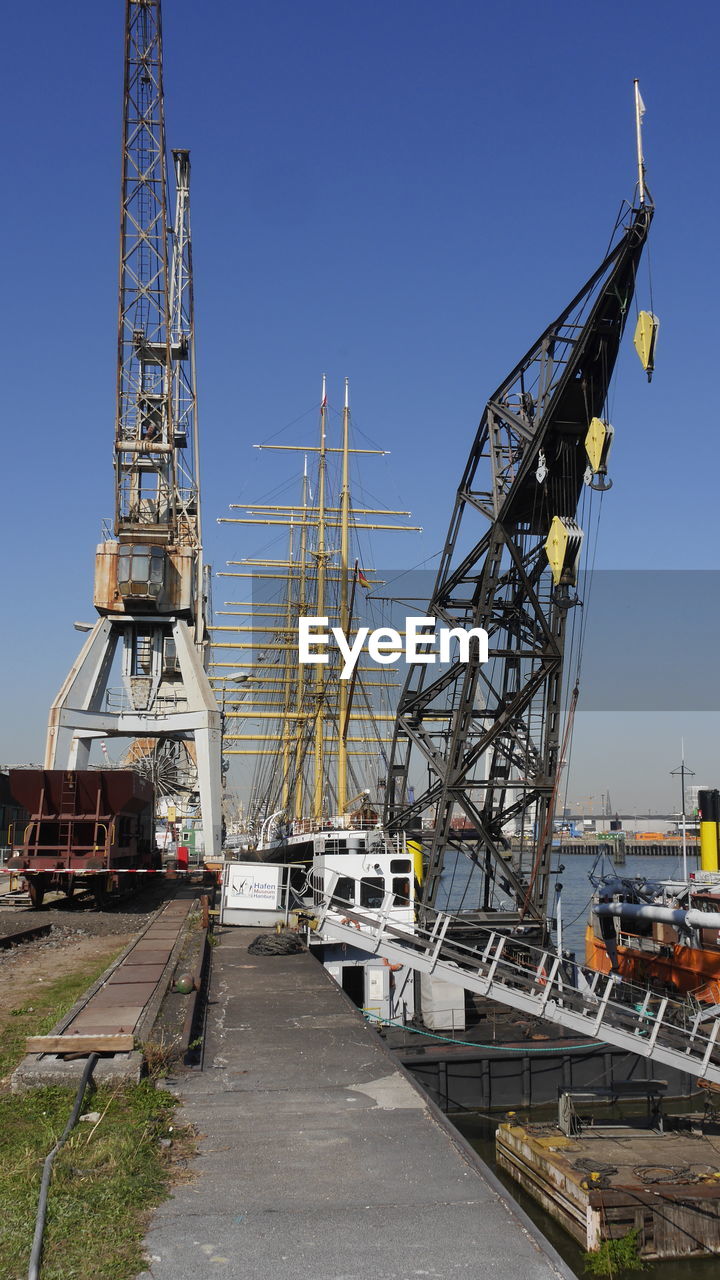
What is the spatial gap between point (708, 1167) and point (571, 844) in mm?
186704

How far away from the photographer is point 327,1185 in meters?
8.27

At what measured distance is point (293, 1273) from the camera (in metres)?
6.65

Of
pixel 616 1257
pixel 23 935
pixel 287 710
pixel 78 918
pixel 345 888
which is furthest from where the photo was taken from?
pixel 287 710

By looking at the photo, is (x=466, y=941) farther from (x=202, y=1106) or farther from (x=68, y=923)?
(x=202, y=1106)

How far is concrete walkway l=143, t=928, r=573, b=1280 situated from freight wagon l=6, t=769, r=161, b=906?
20.4 m

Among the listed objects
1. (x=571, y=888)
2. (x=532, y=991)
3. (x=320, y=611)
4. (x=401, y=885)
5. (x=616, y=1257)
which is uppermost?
(x=320, y=611)

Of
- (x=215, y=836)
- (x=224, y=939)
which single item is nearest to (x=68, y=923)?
(x=224, y=939)

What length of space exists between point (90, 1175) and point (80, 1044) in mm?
3457

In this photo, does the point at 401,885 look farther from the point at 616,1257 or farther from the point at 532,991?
the point at 616,1257

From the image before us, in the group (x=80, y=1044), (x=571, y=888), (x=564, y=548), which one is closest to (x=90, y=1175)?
(x=80, y=1044)

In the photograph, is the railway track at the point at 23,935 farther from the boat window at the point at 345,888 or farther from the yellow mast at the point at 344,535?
the yellow mast at the point at 344,535

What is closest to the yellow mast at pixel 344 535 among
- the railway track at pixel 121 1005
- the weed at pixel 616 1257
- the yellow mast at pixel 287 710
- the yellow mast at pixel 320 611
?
the yellow mast at pixel 320 611

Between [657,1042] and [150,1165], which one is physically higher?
[150,1165]

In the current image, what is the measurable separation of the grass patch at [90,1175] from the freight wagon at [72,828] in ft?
74.6
